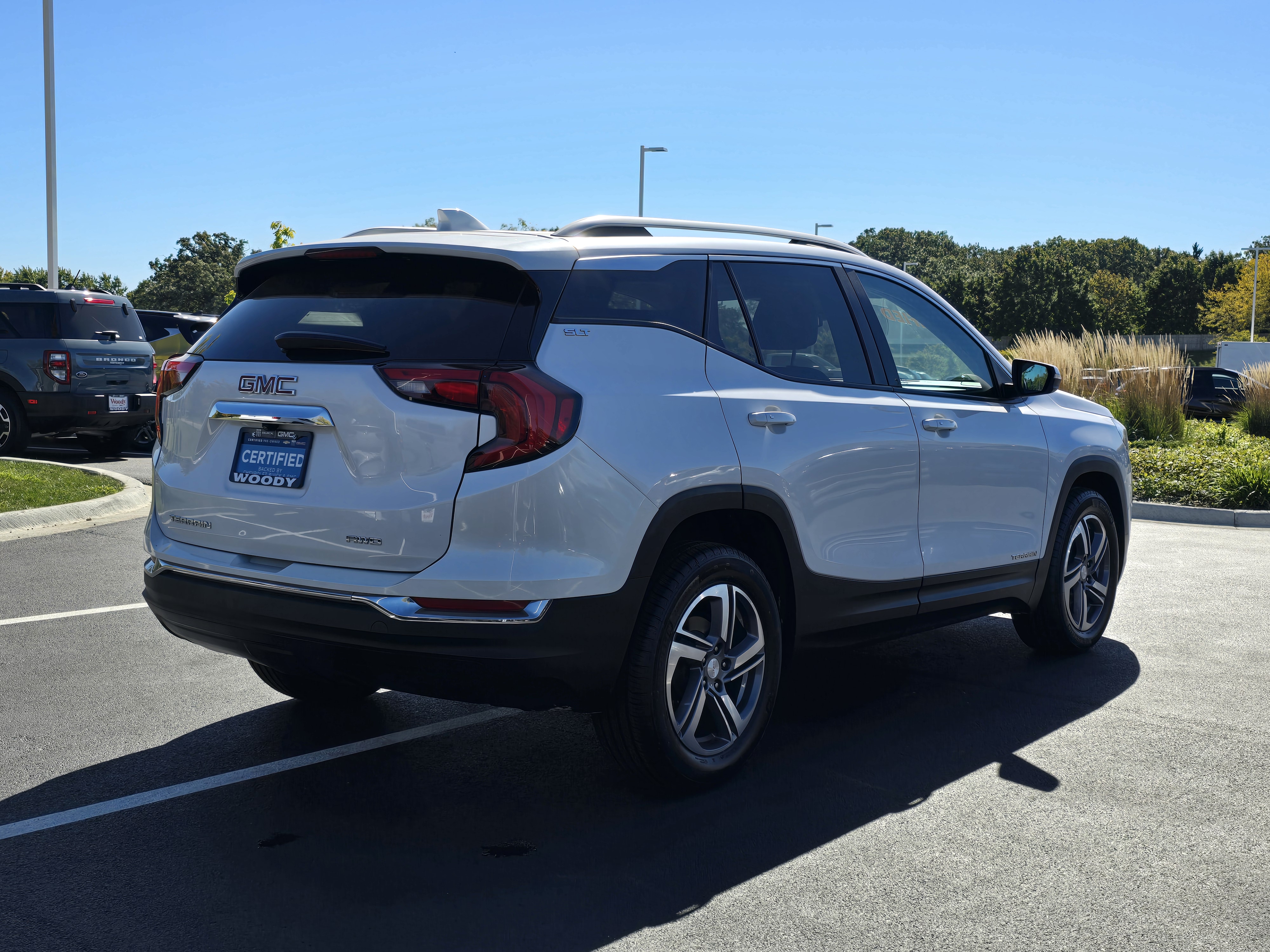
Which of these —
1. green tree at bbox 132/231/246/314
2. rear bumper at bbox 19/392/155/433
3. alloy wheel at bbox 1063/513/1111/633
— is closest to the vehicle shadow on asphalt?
alloy wheel at bbox 1063/513/1111/633

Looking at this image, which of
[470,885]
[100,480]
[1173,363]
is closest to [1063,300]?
[1173,363]

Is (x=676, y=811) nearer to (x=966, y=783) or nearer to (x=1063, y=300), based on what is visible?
(x=966, y=783)

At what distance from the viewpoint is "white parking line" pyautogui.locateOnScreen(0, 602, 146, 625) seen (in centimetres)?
674

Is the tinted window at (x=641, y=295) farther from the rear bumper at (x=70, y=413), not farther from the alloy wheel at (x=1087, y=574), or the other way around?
the rear bumper at (x=70, y=413)

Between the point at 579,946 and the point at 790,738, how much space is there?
197 cm

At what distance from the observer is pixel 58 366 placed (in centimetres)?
1494

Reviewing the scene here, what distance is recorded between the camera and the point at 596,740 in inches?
194

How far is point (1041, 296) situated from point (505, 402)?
347ft

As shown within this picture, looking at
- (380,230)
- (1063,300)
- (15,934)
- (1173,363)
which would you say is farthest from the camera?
(1063,300)

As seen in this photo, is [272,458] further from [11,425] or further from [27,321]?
[27,321]

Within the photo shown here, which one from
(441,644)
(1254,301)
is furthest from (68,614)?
(1254,301)

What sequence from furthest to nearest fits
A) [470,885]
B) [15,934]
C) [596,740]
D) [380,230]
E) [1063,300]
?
[1063,300] < [596,740] < [380,230] < [470,885] < [15,934]

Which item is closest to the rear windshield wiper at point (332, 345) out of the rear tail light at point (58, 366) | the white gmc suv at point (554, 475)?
the white gmc suv at point (554, 475)

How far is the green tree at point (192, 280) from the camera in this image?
104312 millimetres
